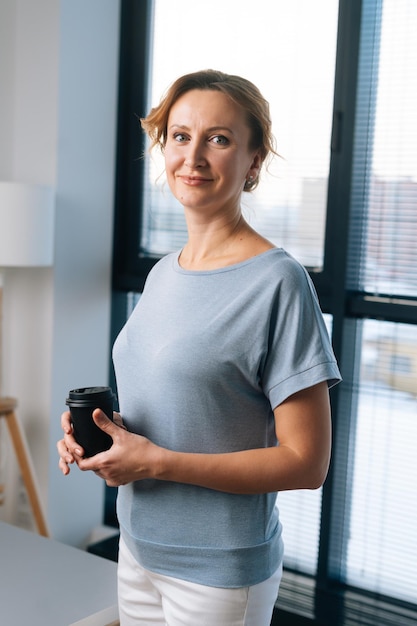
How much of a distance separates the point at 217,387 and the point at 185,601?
1.24 ft

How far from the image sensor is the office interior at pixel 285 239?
2619 mm

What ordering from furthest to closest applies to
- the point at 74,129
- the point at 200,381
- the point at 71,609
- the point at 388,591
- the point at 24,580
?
the point at 74,129 < the point at 388,591 < the point at 24,580 < the point at 71,609 < the point at 200,381

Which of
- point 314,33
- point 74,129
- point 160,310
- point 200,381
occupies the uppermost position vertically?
point 314,33

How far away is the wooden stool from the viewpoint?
113 inches

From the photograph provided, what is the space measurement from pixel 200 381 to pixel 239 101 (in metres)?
0.49


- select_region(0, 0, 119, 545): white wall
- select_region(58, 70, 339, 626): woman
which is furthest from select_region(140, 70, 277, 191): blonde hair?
select_region(0, 0, 119, 545): white wall

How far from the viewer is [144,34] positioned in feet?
10.6

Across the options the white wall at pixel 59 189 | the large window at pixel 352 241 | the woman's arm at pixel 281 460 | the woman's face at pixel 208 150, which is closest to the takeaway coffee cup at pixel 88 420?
the woman's arm at pixel 281 460

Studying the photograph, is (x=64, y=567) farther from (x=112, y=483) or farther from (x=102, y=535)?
(x=102, y=535)

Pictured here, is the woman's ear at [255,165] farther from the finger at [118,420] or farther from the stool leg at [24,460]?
the stool leg at [24,460]

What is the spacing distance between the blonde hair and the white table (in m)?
1.02

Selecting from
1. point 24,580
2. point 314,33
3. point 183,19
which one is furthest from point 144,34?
point 24,580

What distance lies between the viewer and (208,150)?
1356 millimetres

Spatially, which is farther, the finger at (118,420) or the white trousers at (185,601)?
the finger at (118,420)
